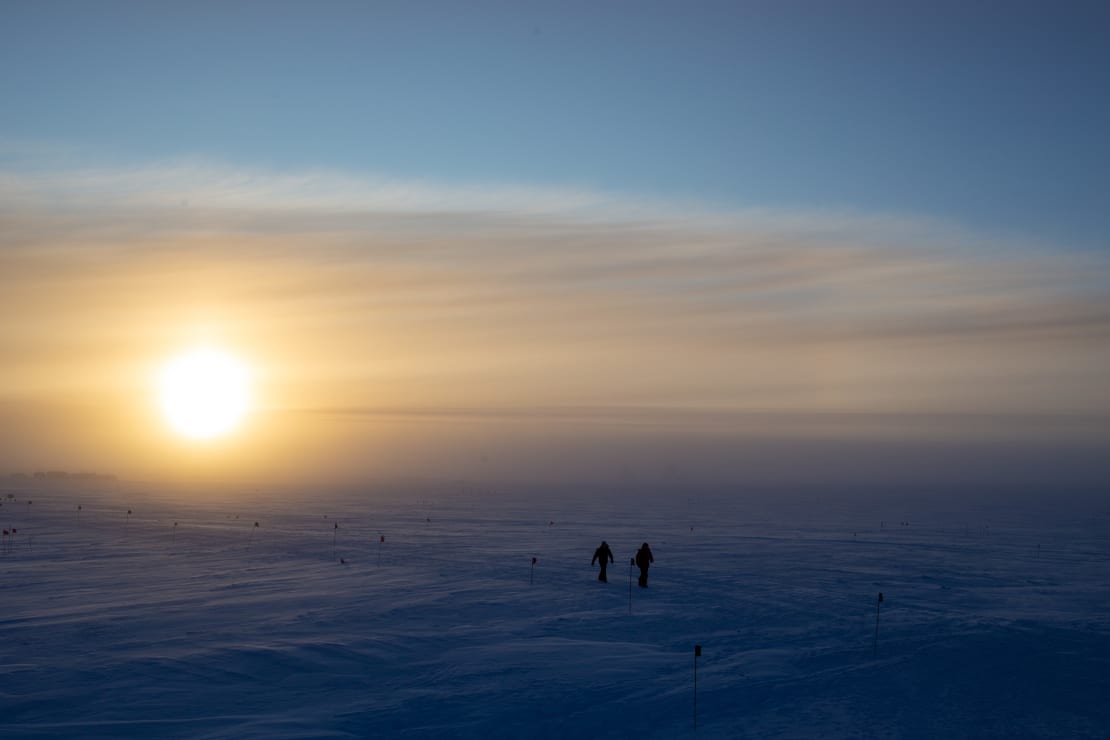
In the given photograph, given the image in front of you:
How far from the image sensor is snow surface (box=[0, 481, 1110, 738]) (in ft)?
36.5

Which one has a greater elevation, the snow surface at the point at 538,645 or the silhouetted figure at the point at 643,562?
the silhouetted figure at the point at 643,562

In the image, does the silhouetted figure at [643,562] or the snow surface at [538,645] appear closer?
the snow surface at [538,645]

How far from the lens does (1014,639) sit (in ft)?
52.1

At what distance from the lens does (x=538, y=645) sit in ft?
49.1

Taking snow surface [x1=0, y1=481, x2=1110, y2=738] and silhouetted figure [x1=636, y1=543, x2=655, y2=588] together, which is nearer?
snow surface [x1=0, y1=481, x2=1110, y2=738]

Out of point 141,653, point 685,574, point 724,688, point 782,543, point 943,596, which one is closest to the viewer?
point 724,688

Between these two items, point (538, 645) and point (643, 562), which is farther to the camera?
point (643, 562)

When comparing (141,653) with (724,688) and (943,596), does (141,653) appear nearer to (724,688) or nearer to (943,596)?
(724,688)

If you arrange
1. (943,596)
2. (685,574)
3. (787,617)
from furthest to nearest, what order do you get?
(685,574)
(943,596)
(787,617)

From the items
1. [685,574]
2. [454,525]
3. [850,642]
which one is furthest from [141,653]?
[454,525]

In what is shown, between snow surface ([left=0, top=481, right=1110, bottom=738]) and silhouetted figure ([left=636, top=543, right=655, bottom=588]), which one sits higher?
silhouetted figure ([left=636, top=543, right=655, bottom=588])

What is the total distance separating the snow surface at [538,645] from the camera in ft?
36.5

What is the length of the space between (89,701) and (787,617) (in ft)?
44.2

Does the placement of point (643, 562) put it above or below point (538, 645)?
above
